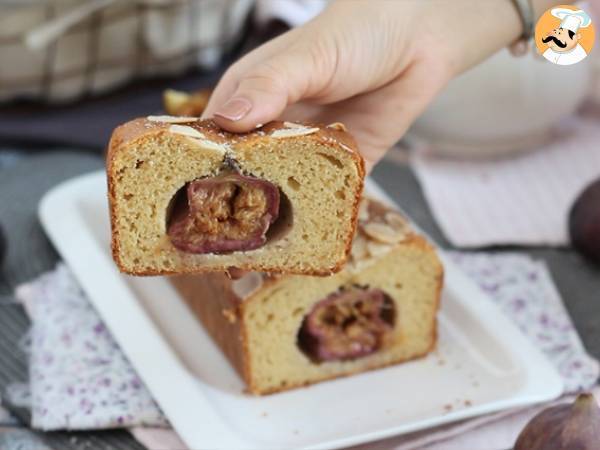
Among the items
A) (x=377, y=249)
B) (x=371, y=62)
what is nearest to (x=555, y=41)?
(x=371, y=62)

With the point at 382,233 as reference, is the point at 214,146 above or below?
above

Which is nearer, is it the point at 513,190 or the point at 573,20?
the point at 573,20

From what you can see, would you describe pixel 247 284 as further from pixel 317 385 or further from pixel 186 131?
pixel 186 131

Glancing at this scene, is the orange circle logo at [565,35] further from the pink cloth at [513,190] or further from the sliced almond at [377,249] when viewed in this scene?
the pink cloth at [513,190]

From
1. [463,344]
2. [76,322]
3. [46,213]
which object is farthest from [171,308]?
[463,344]

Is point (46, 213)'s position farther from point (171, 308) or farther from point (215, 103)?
point (215, 103)
